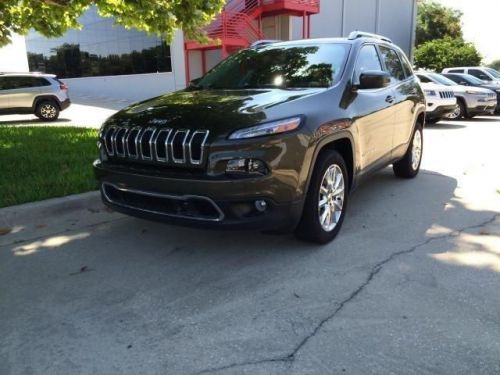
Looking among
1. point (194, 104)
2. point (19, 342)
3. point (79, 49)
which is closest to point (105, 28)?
point (79, 49)

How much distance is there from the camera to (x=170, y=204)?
385cm

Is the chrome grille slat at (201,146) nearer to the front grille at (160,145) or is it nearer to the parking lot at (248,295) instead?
the front grille at (160,145)

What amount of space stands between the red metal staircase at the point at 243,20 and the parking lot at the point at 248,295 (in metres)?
13.8

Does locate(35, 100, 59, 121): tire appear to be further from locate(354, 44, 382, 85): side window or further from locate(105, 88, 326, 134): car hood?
locate(354, 44, 382, 85): side window

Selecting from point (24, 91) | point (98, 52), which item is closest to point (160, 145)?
point (24, 91)

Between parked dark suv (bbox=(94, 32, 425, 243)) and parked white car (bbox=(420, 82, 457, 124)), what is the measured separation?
9.15 meters

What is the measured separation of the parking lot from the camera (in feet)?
8.96

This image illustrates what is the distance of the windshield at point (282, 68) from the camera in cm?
463

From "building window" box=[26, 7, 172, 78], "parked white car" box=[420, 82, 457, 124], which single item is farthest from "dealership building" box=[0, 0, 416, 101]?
"parked white car" box=[420, 82, 457, 124]

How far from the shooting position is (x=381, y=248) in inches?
169

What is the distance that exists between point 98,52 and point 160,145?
23.3 m

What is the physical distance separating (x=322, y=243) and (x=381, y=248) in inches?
19.8

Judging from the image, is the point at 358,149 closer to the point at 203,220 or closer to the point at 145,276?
the point at 203,220

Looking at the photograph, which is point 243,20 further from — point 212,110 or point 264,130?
point 264,130
